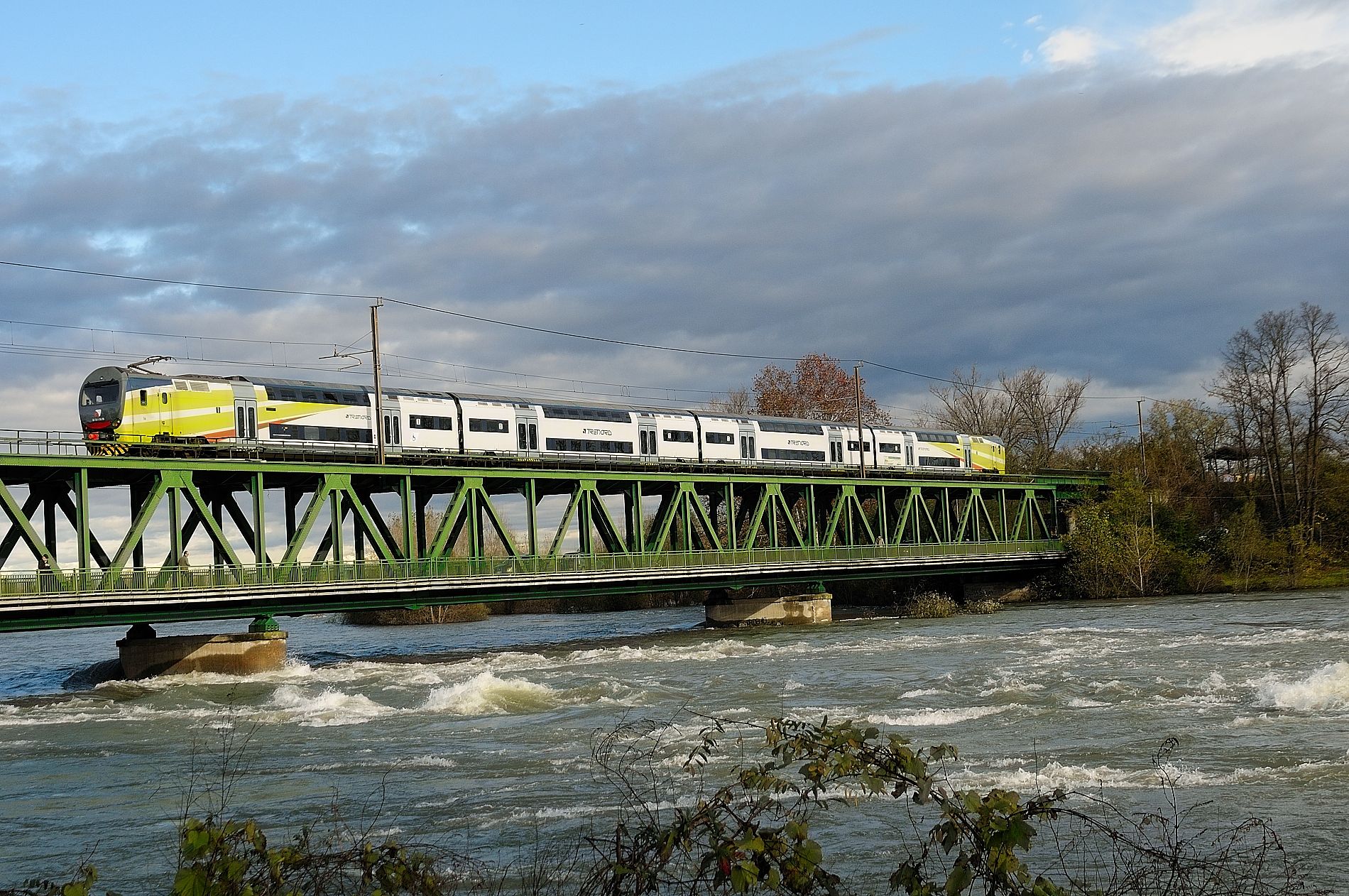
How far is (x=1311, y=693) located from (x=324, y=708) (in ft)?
68.9

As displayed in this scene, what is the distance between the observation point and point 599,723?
23.3 metres

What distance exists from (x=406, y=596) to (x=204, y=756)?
21819mm

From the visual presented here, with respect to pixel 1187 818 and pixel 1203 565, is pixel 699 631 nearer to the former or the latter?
pixel 1203 565

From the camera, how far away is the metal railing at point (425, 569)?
3519cm

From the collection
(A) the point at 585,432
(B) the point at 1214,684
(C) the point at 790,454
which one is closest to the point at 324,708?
(B) the point at 1214,684

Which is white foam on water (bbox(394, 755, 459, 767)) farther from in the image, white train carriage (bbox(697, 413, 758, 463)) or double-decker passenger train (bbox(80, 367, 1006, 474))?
white train carriage (bbox(697, 413, 758, 463))

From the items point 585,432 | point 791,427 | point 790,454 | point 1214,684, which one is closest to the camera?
point 1214,684

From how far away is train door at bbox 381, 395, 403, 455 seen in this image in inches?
1982

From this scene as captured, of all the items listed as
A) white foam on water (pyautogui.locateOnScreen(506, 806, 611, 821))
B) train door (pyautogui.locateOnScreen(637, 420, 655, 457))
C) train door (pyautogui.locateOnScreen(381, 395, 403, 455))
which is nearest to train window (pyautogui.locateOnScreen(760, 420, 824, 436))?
train door (pyautogui.locateOnScreen(637, 420, 655, 457))

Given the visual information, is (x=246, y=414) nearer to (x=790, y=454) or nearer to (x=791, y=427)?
(x=790, y=454)

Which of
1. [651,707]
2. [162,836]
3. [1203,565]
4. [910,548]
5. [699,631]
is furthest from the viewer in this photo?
[1203,565]

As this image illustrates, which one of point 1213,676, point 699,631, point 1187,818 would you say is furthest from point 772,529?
point 1187,818

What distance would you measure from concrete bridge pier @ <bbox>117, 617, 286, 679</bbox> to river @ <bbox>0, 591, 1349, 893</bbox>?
1321 millimetres

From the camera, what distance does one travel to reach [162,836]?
14.5 meters
